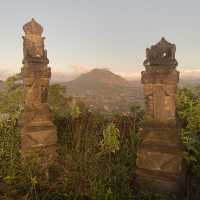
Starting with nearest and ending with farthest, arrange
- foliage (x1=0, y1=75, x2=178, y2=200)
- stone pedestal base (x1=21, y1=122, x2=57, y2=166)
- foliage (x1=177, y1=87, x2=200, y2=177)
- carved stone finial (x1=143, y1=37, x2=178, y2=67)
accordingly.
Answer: carved stone finial (x1=143, y1=37, x2=178, y2=67) < foliage (x1=0, y1=75, x2=178, y2=200) < foliage (x1=177, y1=87, x2=200, y2=177) < stone pedestal base (x1=21, y1=122, x2=57, y2=166)

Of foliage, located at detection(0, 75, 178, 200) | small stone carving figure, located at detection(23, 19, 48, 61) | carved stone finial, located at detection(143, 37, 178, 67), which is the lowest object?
foliage, located at detection(0, 75, 178, 200)

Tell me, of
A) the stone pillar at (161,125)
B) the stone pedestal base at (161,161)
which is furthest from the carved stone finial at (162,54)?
the stone pedestal base at (161,161)

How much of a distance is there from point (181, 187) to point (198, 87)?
2721mm

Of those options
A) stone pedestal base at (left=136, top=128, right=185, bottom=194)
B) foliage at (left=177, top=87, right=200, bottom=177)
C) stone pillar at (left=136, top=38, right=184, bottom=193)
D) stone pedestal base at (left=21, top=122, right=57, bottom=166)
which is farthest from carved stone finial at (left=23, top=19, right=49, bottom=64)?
foliage at (left=177, top=87, right=200, bottom=177)

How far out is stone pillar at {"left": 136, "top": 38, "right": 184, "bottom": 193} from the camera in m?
5.05

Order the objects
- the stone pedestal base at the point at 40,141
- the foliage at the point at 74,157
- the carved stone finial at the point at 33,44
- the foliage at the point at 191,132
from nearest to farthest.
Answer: the foliage at the point at 74,157
the foliage at the point at 191,132
the carved stone finial at the point at 33,44
the stone pedestal base at the point at 40,141

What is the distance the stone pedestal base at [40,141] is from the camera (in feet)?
19.9

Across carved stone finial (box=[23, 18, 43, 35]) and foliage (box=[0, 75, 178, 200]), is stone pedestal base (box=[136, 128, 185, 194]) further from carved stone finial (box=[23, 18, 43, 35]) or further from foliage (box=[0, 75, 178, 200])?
carved stone finial (box=[23, 18, 43, 35])

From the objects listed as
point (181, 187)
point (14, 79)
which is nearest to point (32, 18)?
point (14, 79)

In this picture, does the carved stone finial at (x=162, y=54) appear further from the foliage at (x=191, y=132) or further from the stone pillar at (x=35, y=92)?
the stone pillar at (x=35, y=92)

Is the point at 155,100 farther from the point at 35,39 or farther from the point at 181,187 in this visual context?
the point at 35,39

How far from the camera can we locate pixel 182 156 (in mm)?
5129

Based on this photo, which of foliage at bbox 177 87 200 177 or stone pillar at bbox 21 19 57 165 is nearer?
foliage at bbox 177 87 200 177

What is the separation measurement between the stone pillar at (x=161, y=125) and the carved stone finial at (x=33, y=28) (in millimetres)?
2513
